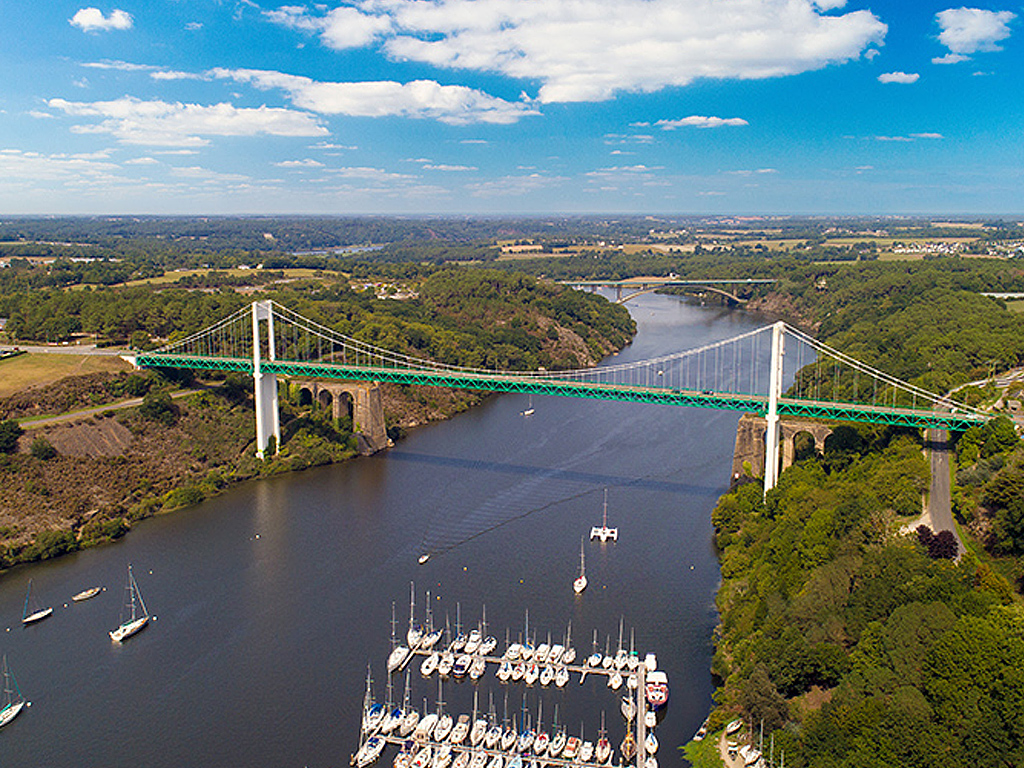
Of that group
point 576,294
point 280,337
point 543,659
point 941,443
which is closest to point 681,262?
point 576,294

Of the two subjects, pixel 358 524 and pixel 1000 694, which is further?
pixel 358 524

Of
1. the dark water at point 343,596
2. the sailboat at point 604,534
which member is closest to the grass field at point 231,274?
the dark water at point 343,596

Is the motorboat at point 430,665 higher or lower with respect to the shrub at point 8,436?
lower

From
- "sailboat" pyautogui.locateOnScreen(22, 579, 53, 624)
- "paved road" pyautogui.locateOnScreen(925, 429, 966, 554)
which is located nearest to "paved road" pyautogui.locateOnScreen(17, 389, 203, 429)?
"sailboat" pyautogui.locateOnScreen(22, 579, 53, 624)

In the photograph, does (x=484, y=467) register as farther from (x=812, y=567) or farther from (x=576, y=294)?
(x=576, y=294)

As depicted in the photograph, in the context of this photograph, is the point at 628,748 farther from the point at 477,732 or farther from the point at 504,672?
the point at 504,672

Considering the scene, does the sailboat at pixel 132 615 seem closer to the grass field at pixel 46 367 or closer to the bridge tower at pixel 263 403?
the bridge tower at pixel 263 403

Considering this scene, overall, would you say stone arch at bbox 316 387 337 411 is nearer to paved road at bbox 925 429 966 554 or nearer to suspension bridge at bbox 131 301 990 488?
suspension bridge at bbox 131 301 990 488
